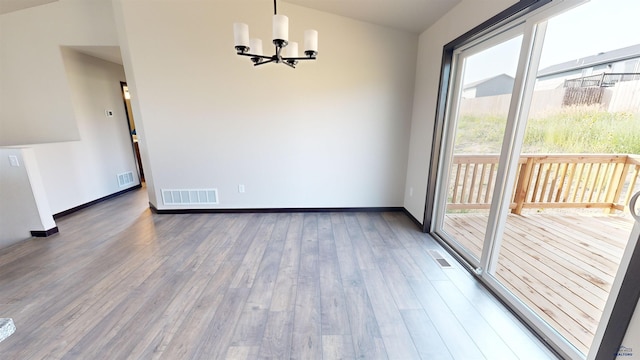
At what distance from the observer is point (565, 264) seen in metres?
2.04

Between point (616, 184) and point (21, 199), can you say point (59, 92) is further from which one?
point (616, 184)

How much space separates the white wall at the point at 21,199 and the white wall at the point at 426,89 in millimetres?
4747

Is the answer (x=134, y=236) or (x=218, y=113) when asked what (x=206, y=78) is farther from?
(x=134, y=236)

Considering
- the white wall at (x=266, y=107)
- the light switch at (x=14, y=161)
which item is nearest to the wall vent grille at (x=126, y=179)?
the white wall at (x=266, y=107)

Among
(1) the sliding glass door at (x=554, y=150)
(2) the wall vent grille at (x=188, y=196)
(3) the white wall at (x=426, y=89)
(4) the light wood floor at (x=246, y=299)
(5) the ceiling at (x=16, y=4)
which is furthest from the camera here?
(2) the wall vent grille at (x=188, y=196)

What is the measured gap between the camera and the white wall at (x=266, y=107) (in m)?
3.21

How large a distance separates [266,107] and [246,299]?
248 centimetres

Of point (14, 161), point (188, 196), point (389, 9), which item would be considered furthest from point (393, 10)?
point (14, 161)

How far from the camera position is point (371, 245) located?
284cm

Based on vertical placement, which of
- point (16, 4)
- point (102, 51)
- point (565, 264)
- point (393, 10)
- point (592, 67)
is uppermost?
point (16, 4)

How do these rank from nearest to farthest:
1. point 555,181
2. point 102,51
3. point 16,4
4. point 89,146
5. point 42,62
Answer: point 555,181 < point 16,4 < point 42,62 < point 102,51 < point 89,146

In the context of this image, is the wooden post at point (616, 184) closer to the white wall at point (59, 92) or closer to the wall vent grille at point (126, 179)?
the white wall at point (59, 92)

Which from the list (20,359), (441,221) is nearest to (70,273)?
(20,359)

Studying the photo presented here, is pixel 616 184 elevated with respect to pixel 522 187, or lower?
elevated
